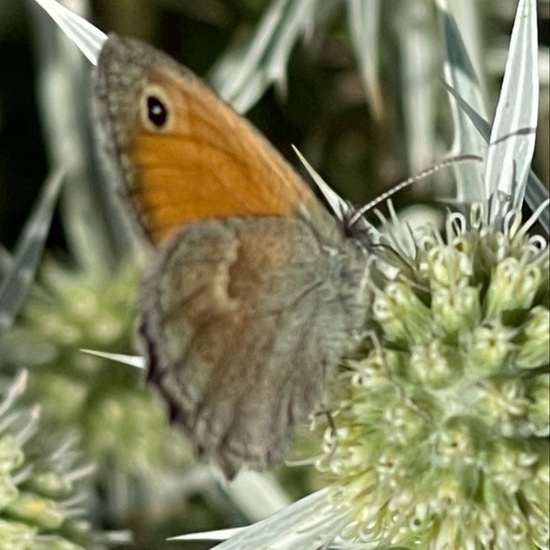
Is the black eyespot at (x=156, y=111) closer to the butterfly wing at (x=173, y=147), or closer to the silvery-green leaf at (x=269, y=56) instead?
the butterfly wing at (x=173, y=147)

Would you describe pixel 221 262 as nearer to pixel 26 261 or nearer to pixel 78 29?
pixel 78 29

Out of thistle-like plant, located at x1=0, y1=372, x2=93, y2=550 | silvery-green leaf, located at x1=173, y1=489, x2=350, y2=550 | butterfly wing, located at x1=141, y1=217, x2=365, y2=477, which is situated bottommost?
thistle-like plant, located at x1=0, y1=372, x2=93, y2=550

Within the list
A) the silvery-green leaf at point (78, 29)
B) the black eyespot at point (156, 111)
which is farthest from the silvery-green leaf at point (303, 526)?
the silvery-green leaf at point (78, 29)

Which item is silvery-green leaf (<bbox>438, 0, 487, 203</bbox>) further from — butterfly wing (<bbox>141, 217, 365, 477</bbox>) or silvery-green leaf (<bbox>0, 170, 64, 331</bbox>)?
silvery-green leaf (<bbox>0, 170, 64, 331</bbox>)

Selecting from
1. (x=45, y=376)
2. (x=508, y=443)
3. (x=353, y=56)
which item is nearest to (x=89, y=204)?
(x=45, y=376)

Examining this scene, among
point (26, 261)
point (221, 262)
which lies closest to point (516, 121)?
point (221, 262)

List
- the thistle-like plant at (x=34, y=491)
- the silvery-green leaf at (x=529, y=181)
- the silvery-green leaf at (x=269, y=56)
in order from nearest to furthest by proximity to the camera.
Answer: the silvery-green leaf at (x=529, y=181), the thistle-like plant at (x=34, y=491), the silvery-green leaf at (x=269, y=56)

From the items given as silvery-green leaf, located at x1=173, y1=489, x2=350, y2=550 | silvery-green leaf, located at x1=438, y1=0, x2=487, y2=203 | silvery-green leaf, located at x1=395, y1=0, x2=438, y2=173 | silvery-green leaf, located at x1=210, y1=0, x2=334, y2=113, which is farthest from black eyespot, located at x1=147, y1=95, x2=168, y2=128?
silvery-green leaf, located at x1=395, y1=0, x2=438, y2=173
